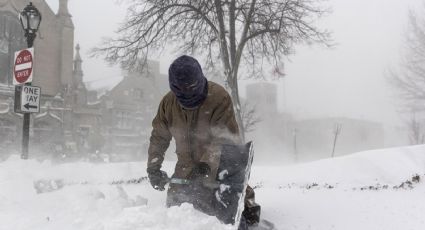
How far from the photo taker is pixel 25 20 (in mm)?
9242

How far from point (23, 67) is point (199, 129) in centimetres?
611

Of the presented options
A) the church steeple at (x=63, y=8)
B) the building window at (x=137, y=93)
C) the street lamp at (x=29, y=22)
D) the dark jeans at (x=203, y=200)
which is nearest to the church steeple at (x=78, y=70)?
the church steeple at (x=63, y=8)

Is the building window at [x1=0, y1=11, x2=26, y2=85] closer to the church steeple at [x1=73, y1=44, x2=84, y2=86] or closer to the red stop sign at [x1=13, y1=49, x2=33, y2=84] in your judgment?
the church steeple at [x1=73, y1=44, x2=84, y2=86]

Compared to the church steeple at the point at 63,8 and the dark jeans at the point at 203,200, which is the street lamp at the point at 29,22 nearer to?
the dark jeans at the point at 203,200

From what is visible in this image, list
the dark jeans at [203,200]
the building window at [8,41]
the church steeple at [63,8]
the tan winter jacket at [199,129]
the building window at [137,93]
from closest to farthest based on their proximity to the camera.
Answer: the dark jeans at [203,200], the tan winter jacket at [199,129], the building window at [8,41], the church steeple at [63,8], the building window at [137,93]

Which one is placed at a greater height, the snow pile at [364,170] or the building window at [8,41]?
the building window at [8,41]

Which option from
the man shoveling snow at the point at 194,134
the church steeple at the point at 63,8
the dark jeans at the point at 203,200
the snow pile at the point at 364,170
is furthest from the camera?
the church steeple at the point at 63,8

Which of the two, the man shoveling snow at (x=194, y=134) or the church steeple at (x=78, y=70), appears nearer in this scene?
the man shoveling snow at (x=194, y=134)

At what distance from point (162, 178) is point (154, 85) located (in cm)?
4917

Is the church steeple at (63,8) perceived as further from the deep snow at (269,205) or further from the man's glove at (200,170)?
the man's glove at (200,170)

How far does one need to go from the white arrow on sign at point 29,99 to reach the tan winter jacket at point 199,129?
17.3ft

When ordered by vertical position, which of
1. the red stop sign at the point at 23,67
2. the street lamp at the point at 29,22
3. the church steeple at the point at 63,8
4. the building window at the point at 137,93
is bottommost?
the building window at the point at 137,93

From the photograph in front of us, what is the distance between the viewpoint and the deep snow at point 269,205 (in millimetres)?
3369

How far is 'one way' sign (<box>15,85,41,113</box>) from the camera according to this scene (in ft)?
28.2
